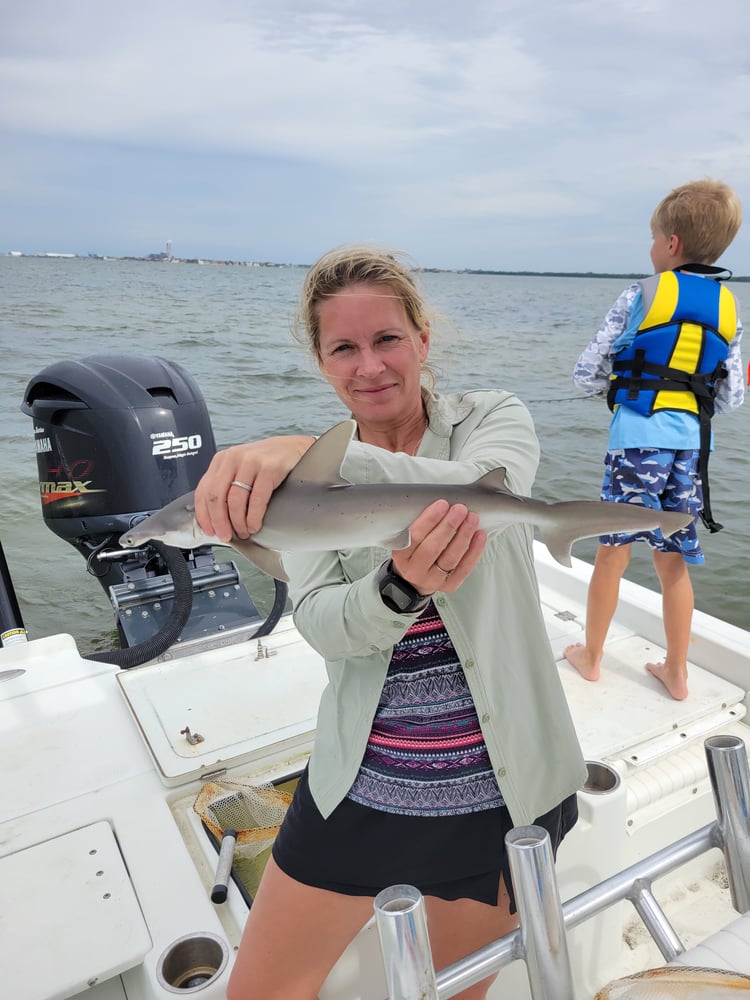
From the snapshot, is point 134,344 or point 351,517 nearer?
point 351,517

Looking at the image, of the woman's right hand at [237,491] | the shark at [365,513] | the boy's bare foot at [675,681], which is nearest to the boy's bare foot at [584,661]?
the boy's bare foot at [675,681]

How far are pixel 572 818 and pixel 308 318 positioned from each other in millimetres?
1276

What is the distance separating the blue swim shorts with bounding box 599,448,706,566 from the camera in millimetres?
2863

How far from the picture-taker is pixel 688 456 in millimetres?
2910

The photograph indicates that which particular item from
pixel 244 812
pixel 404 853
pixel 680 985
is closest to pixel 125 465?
pixel 244 812

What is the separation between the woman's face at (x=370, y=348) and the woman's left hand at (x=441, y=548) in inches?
16.2

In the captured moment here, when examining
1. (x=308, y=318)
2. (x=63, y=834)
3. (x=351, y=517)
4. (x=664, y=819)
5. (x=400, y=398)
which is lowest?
(x=664, y=819)

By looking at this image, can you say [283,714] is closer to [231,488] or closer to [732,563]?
[231,488]

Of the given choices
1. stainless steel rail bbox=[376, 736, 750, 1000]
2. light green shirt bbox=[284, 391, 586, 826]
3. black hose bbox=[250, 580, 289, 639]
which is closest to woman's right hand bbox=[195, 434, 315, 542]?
light green shirt bbox=[284, 391, 586, 826]

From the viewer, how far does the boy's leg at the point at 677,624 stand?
2770 mm

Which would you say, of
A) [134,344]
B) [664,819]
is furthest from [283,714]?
[134,344]

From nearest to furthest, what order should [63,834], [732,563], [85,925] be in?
[85,925]
[63,834]
[732,563]

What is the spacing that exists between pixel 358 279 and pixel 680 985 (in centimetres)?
125

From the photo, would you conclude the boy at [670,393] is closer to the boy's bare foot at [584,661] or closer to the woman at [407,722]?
the boy's bare foot at [584,661]
